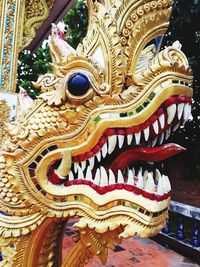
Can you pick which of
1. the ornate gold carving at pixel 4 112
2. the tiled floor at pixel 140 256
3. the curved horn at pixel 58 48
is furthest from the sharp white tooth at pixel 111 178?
the tiled floor at pixel 140 256

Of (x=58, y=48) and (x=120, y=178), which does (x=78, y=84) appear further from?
(x=120, y=178)

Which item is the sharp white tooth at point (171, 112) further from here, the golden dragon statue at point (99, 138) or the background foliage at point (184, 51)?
the background foliage at point (184, 51)

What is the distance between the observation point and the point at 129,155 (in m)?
1.14

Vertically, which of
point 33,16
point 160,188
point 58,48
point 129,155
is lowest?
point 160,188

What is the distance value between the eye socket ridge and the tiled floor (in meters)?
1.72

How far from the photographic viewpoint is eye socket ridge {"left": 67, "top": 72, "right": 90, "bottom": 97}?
41.8 inches

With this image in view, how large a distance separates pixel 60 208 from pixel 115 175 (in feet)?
0.74

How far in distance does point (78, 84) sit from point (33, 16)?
2.08 metres

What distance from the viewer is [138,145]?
3.74 ft

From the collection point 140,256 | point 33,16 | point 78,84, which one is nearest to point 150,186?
point 78,84

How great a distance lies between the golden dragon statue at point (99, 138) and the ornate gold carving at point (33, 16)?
1667 mm

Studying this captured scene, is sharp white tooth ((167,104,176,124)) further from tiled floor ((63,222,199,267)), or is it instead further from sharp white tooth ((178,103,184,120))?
tiled floor ((63,222,199,267))

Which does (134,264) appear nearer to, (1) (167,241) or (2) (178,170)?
(1) (167,241)

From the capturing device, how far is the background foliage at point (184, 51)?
571 centimetres
